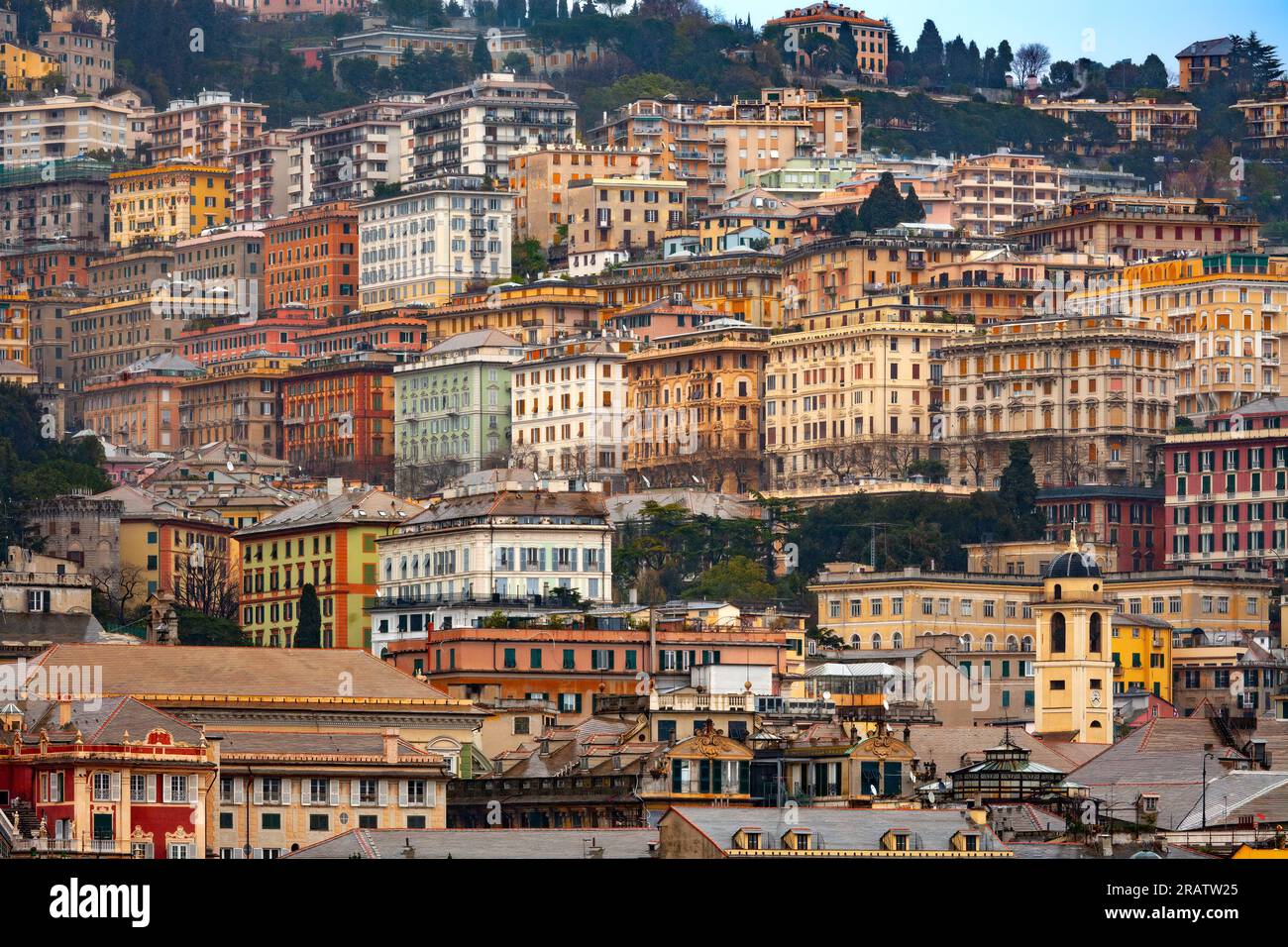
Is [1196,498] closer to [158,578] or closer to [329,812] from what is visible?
[158,578]

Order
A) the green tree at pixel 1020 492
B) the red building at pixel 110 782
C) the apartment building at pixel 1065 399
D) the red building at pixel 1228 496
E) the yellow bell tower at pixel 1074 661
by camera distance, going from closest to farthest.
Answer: the red building at pixel 110 782
the yellow bell tower at pixel 1074 661
the green tree at pixel 1020 492
the red building at pixel 1228 496
the apartment building at pixel 1065 399

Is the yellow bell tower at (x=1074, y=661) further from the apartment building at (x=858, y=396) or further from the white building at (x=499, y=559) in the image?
the apartment building at (x=858, y=396)

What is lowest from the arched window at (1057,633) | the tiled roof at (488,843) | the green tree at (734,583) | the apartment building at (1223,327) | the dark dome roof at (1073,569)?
the green tree at (734,583)

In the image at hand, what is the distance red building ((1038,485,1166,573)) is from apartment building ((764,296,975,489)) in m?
15.1

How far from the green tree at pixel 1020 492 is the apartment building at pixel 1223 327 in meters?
17.7

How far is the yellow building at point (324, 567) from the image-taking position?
14300cm

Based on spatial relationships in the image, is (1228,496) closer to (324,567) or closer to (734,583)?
(734,583)

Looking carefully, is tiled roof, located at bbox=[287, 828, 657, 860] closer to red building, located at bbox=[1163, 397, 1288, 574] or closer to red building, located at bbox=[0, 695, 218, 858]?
red building, located at bbox=[0, 695, 218, 858]

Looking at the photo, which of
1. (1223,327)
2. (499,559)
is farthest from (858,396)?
(499,559)

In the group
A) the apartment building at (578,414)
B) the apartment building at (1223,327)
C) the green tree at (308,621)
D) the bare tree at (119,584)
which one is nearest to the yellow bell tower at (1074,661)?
the green tree at (308,621)

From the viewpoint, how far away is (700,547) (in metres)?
165

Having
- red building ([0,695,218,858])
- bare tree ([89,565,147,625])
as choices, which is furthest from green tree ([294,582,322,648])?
red building ([0,695,218,858])

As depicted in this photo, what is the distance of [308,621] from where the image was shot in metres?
134

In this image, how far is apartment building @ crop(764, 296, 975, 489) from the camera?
617 ft
